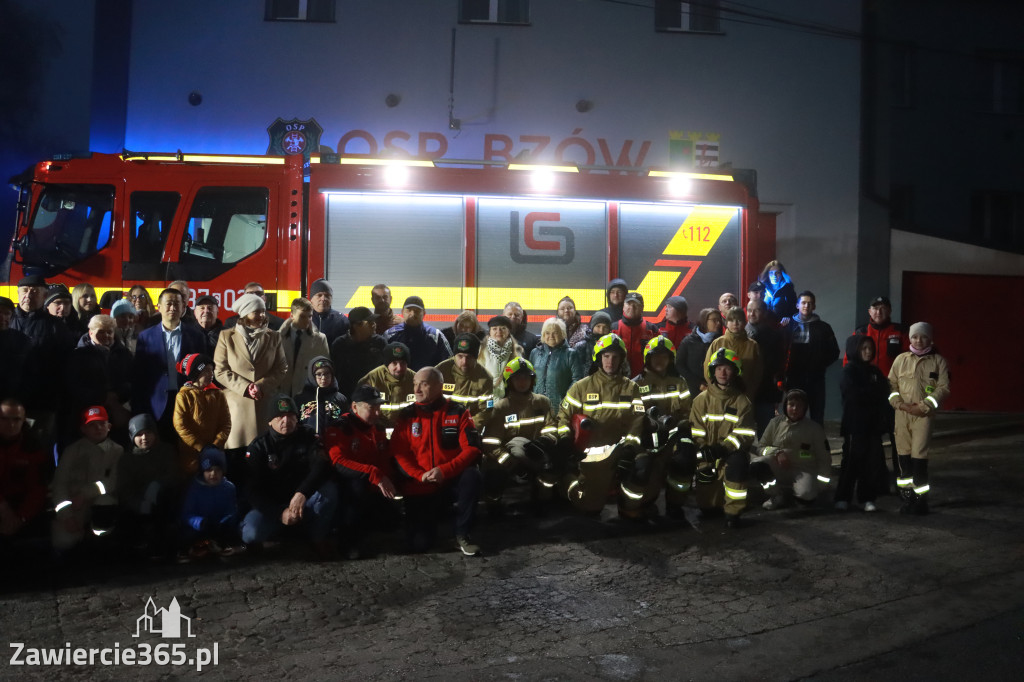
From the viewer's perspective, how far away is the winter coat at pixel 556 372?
814 centimetres

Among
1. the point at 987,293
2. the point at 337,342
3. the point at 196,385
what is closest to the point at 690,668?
the point at 196,385

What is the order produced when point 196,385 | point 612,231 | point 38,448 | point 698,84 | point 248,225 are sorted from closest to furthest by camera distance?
→ point 38,448
point 196,385
point 248,225
point 612,231
point 698,84

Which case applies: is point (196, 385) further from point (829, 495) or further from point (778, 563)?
point (829, 495)

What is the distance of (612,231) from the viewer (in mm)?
10070

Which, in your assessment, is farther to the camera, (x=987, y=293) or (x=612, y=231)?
(x=987, y=293)

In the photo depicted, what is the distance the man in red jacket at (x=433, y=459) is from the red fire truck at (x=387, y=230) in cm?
331

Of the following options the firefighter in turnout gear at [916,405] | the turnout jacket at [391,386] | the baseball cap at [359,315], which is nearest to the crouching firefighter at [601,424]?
the turnout jacket at [391,386]

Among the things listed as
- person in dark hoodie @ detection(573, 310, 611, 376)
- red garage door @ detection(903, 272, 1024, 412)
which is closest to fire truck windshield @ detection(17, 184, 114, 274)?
person in dark hoodie @ detection(573, 310, 611, 376)

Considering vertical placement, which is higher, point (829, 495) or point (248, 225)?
point (248, 225)

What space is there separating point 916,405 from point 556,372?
2898mm

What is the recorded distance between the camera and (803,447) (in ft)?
25.6

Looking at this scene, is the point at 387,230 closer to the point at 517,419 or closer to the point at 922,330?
the point at 517,419

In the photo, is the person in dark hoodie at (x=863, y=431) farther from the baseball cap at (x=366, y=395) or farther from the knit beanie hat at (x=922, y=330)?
the baseball cap at (x=366, y=395)

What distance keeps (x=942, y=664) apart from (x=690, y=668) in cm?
121
